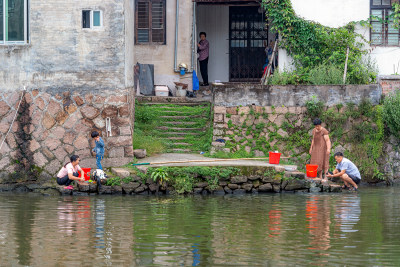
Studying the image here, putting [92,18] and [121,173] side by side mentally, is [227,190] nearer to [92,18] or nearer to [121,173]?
[121,173]

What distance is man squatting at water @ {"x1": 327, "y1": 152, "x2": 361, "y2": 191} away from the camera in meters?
18.5

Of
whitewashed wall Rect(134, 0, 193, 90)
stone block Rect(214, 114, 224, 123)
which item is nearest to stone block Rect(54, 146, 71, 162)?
stone block Rect(214, 114, 224, 123)

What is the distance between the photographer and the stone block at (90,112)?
19.8m

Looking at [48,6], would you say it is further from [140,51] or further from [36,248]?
[36,248]

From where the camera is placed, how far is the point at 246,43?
2620cm

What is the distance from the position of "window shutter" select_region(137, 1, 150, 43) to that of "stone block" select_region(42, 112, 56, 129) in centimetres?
608

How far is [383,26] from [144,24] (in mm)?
7740

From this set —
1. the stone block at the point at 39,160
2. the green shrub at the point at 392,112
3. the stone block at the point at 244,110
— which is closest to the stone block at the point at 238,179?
the stone block at the point at 244,110

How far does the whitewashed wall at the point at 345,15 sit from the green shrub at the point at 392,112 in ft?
9.30

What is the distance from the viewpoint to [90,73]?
19.8 metres

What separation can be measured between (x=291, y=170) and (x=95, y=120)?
5.30 metres

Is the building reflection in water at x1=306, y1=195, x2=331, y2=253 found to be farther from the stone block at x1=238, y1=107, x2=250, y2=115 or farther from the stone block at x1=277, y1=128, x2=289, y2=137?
the stone block at x1=238, y1=107, x2=250, y2=115

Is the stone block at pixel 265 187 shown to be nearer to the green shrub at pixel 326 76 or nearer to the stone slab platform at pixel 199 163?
the stone slab platform at pixel 199 163

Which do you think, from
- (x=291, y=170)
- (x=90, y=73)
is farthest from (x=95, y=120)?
(x=291, y=170)
